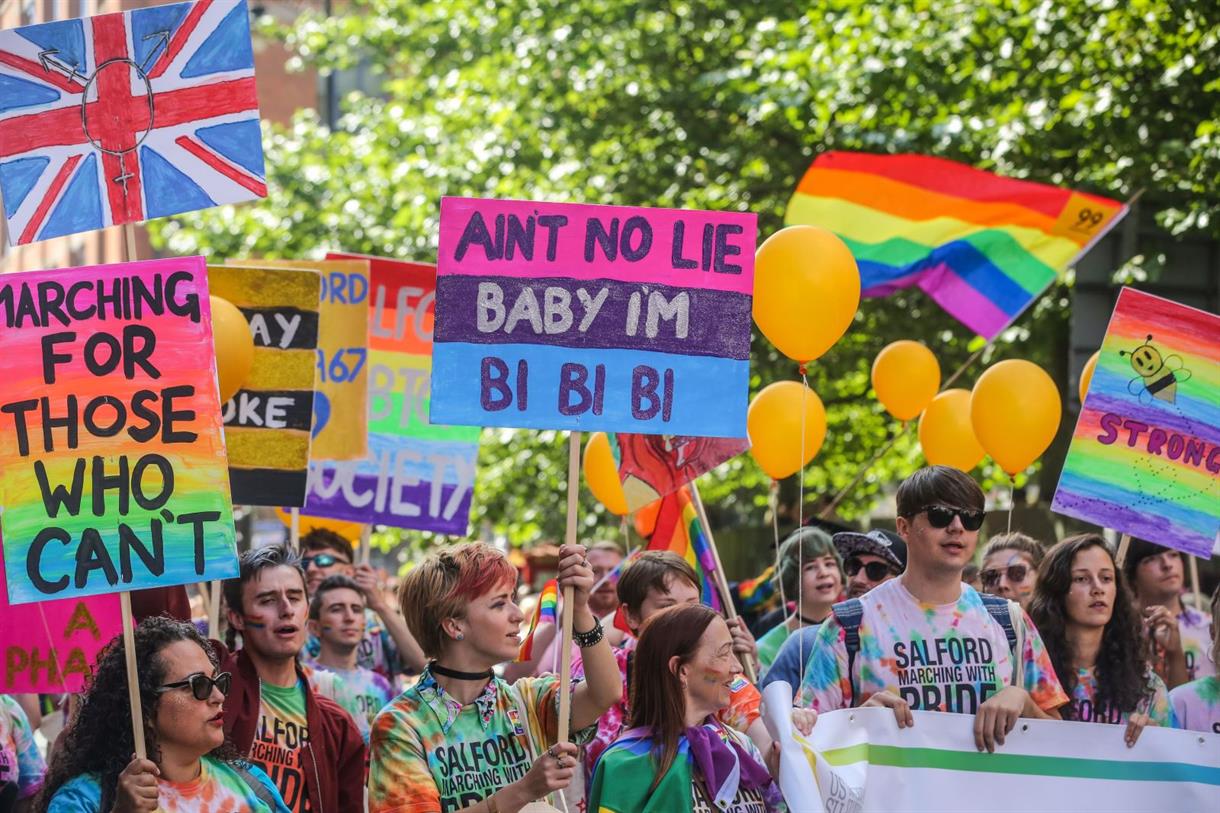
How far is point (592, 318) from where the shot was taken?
5.06m

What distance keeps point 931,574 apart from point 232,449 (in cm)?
311

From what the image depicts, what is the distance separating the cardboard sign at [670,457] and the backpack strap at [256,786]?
2573 millimetres

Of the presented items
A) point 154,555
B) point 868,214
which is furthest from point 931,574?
point 868,214

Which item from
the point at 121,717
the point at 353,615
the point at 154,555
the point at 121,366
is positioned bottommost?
the point at 353,615

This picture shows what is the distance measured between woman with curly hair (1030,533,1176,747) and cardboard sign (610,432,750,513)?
55.3 inches

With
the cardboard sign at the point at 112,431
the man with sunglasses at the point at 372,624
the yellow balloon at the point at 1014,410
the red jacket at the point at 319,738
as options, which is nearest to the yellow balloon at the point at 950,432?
the yellow balloon at the point at 1014,410

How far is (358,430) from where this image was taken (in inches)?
311

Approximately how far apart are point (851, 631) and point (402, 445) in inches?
148

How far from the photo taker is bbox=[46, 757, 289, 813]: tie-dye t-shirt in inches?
170

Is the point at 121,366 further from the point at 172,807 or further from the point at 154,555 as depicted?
the point at 172,807

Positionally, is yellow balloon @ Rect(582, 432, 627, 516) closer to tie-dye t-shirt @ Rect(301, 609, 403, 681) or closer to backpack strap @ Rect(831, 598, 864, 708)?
tie-dye t-shirt @ Rect(301, 609, 403, 681)

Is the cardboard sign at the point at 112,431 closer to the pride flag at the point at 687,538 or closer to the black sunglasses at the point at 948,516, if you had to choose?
the black sunglasses at the point at 948,516

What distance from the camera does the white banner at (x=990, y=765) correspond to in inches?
190

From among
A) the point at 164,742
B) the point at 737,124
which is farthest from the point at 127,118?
the point at 737,124
